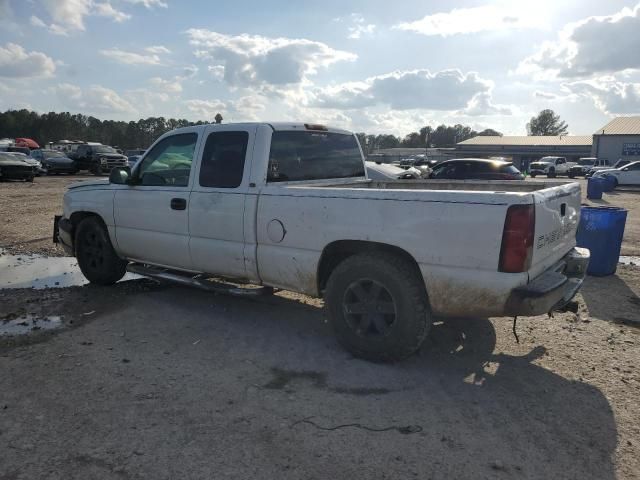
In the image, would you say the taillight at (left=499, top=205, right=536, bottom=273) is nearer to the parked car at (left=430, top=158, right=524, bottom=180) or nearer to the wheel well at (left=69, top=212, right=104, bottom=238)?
the wheel well at (left=69, top=212, right=104, bottom=238)

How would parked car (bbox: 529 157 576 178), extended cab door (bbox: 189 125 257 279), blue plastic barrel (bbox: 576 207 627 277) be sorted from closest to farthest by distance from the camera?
extended cab door (bbox: 189 125 257 279), blue plastic barrel (bbox: 576 207 627 277), parked car (bbox: 529 157 576 178)

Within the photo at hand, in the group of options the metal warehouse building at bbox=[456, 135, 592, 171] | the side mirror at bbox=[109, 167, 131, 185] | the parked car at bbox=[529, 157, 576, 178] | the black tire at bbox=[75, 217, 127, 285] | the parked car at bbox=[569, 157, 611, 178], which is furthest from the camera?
the metal warehouse building at bbox=[456, 135, 592, 171]

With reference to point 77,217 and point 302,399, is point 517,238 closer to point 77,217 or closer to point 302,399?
point 302,399

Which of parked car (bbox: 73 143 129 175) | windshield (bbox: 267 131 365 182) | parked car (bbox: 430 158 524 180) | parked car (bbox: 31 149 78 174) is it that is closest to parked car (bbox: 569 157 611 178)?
parked car (bbox: 430 158 524 180)

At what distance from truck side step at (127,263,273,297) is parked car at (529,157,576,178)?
4638 cm

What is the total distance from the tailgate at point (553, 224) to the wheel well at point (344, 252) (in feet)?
2.85

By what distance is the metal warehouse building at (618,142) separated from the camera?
55.1 meters

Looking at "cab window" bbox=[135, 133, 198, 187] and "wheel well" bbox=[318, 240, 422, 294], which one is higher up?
"cab window" bbox=[135, 133, 198, 187]

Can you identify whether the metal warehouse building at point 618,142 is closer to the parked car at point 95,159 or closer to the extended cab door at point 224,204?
the parked car at point 95,159

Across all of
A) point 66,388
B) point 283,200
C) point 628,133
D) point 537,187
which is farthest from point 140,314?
point 628,133

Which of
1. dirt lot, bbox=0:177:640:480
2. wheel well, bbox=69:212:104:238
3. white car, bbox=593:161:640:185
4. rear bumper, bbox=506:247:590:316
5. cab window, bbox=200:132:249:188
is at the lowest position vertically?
dirt lot, bbox=0:177:640:480

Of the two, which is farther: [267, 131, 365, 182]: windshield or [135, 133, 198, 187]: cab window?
[135, 133, 198, 187]: cab window

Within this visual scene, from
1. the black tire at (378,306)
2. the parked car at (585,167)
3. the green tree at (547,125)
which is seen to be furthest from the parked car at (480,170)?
the green tree at (547,125)

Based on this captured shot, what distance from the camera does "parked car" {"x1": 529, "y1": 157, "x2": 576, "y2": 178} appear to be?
46.6 metres
